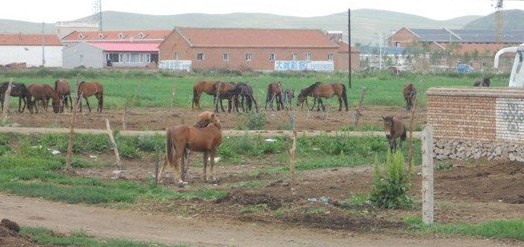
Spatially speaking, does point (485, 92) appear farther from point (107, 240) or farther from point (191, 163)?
point (107, 240)

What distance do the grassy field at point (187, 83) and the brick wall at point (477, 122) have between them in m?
19.6

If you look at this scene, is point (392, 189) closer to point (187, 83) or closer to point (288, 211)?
point (288, 211)

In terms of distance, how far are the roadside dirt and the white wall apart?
11071 centimetres

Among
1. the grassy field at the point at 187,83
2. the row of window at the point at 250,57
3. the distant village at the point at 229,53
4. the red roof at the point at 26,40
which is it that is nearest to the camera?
the grassy field at the point at 187,83

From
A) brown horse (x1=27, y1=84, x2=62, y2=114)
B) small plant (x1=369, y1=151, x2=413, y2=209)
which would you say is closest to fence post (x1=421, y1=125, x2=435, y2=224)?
small plant (x1=369, y1=151, x2=413, y2=209)

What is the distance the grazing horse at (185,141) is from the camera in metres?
23.1

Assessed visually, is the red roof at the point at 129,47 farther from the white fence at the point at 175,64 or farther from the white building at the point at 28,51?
the white fence at the point at 175,64

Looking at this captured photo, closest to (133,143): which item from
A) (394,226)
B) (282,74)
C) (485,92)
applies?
(485,92)

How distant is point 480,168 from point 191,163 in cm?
734

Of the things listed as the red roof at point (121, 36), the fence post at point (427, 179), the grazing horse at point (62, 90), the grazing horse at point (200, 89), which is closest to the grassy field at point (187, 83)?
the grazing horse at point (62, 90)

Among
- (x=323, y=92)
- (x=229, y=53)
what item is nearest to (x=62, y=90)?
(x=323, y=92)

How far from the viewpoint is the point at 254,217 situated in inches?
713

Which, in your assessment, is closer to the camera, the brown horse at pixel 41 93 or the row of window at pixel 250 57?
the brown horse at pixel 41 93

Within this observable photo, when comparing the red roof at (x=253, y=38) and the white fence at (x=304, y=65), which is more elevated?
the red roof at (x=253, y=38)
